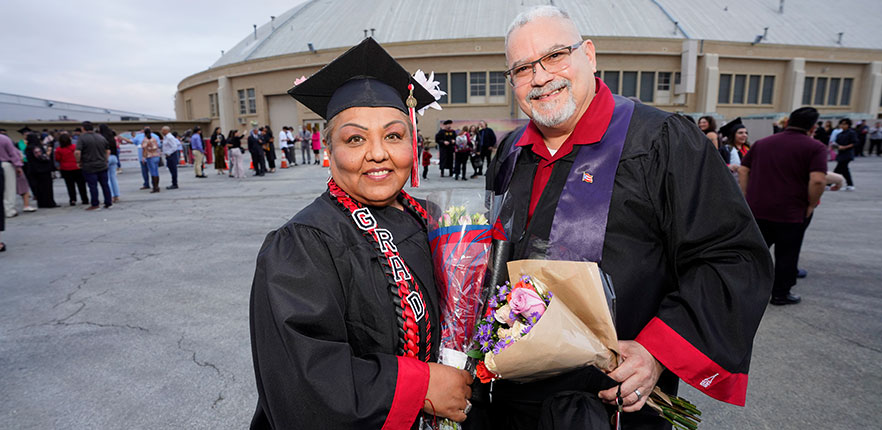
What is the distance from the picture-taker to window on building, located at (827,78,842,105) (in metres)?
33.8

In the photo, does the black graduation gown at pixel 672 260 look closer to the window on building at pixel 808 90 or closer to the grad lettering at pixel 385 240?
the grad lettering at pixel 385 240

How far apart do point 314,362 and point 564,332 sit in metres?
0.71

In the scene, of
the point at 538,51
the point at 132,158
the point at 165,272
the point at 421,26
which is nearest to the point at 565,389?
the point at 538,51

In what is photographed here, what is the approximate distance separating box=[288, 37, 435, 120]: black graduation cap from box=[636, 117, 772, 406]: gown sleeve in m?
1.05

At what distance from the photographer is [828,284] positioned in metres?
4.99

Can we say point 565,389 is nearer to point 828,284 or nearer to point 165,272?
point 828,284

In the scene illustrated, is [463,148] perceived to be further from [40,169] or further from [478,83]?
[478,83]

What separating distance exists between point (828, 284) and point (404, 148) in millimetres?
5844

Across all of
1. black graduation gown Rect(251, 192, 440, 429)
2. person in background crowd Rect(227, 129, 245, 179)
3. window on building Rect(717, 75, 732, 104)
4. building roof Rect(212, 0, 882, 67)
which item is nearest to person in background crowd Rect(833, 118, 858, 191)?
black graduation gown Rect(251, 192, 440, 429)

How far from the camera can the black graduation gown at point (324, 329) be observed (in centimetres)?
122

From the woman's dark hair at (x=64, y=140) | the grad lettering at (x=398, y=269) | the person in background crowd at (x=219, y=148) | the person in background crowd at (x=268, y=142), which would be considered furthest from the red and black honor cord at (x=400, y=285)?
the person in background crowd at (x=219, y=148)

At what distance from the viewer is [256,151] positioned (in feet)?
55.7

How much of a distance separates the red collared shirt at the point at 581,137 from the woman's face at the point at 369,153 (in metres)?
0.60

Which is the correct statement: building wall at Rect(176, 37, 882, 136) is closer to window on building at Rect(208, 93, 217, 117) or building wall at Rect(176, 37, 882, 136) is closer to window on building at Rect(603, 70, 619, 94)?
window on building at Rect(603, 70, 619, 94)
